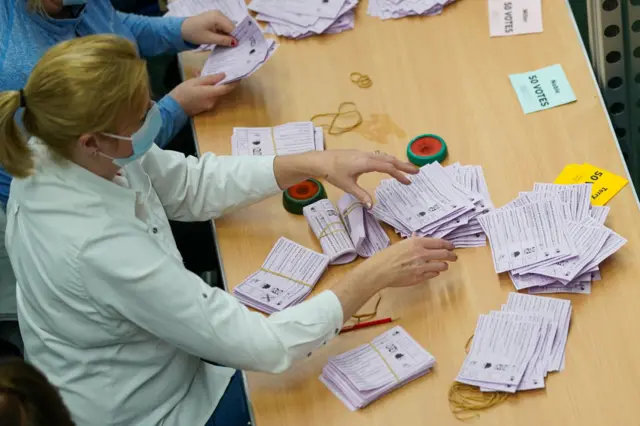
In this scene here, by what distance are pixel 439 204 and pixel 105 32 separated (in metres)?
1.13

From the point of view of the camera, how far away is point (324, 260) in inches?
75.3

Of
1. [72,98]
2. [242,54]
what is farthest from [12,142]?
[242,54]

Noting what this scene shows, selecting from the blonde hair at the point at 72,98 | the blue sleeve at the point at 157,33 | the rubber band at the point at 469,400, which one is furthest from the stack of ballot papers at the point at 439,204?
the blue sleeve at the point at 157,33

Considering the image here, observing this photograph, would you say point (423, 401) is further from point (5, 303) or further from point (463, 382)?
point (5, 303)

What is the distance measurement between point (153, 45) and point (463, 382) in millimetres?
1543

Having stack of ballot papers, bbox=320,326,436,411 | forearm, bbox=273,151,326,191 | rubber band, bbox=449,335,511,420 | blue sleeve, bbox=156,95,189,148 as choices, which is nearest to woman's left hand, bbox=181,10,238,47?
blue sleeve, bbox=156,95,189,148

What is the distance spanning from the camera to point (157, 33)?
259cm

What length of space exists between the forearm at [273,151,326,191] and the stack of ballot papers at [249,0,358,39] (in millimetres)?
673

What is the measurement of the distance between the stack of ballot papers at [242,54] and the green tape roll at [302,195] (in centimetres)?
44

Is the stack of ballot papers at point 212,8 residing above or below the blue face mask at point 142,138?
below

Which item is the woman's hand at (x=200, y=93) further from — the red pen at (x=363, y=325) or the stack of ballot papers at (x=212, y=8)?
the red pen at (x=363, y=325)

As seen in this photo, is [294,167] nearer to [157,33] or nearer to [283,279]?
[283,279]

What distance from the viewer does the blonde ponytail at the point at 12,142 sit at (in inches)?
60.6

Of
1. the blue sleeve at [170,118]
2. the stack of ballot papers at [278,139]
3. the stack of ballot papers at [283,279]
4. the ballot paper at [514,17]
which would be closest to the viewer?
the stack of ballot papers at [283,279]
